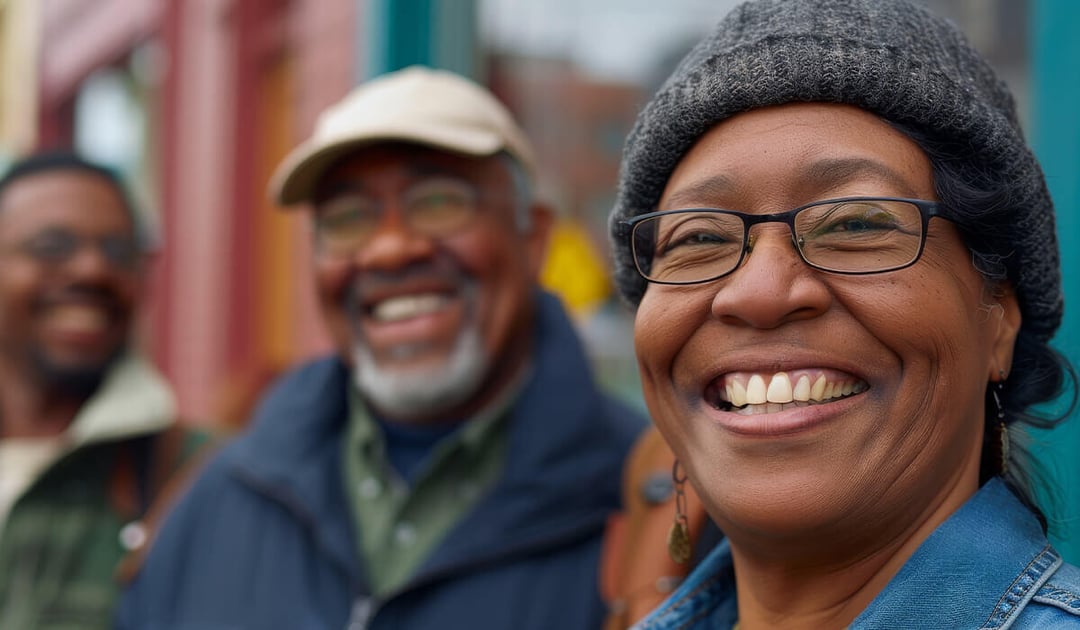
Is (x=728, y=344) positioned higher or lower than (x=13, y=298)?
higher

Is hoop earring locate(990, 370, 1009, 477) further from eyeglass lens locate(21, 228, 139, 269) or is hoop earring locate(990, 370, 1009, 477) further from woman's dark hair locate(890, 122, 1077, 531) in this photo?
eyeglass lens locate(21, 228, 139, 269)

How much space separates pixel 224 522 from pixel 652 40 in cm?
223

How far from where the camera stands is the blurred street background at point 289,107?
2613 mm

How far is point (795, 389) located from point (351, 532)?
1.38 m

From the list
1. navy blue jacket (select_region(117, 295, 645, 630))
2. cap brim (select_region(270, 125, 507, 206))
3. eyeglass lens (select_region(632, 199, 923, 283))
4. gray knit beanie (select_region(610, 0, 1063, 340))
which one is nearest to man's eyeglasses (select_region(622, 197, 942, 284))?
eyeglass lens (select_region(632, 199, 923, 283))

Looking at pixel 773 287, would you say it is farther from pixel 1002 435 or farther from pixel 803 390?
pixel 1002 435

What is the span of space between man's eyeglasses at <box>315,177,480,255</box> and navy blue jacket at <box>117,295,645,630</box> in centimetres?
36

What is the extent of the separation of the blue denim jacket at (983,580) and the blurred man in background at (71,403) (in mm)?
2123

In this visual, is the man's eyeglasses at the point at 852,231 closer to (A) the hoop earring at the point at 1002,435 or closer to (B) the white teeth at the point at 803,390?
(B) the white teeth at the point at 803,390

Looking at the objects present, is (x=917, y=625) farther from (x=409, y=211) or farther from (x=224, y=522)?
(x=224, y=522)

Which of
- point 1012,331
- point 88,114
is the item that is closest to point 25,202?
point 1012,331

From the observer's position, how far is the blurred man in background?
112 inches

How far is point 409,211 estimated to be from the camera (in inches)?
101

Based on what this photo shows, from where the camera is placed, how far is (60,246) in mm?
3127
